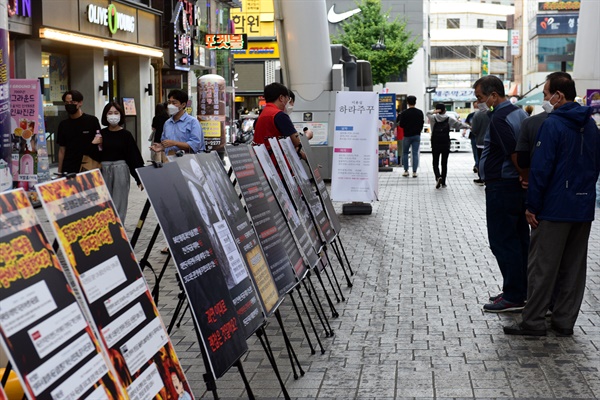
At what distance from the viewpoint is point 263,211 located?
687cm

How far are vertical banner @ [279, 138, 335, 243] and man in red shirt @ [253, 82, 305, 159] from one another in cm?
112

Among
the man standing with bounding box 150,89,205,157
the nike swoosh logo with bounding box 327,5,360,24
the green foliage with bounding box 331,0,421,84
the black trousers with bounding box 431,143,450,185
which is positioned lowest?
the black trousers with bounding box 431,143,450,185

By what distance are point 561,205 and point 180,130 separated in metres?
5.10

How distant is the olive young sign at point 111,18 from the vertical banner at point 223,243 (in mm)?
17938

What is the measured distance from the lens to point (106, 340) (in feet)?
12.1

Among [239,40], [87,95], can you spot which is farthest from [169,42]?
[87,95]

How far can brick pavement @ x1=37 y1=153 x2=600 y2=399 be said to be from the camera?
6.19 meters

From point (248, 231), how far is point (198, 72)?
124 feet

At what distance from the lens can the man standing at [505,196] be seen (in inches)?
324

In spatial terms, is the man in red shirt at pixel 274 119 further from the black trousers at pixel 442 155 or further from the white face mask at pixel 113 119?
the black trousers at pixel 442 155

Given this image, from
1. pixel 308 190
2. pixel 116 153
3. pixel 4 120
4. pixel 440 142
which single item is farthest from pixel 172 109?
pixel 440 142

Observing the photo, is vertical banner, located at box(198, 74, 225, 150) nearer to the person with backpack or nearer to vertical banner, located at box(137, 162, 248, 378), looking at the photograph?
the person with backpack

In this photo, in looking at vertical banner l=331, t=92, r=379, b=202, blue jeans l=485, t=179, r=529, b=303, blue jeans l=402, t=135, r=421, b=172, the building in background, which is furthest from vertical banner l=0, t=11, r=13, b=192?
the building in background

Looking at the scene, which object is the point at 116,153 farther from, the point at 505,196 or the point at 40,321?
the point at 40,321
